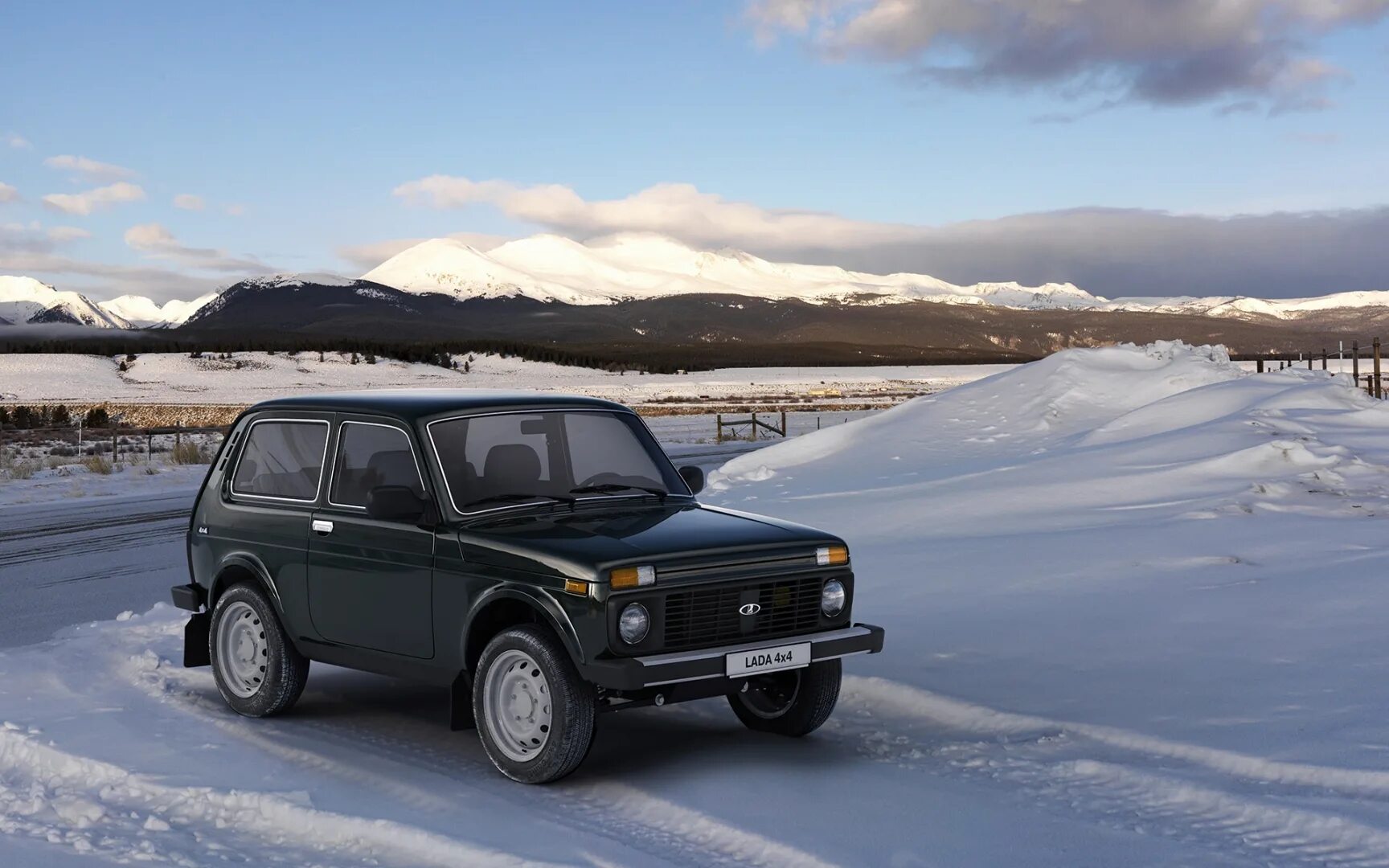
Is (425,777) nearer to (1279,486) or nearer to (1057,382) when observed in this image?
(1279,486)

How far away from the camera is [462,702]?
276 inches

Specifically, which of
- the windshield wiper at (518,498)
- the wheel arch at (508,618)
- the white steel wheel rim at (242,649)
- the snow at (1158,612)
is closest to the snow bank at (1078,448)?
the snow at (1158,612)

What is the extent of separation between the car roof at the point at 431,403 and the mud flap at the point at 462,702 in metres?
1.48

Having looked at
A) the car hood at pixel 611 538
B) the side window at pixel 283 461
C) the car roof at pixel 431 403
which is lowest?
the car hood at pixel 611 538

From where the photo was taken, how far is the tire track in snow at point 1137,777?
221 inches

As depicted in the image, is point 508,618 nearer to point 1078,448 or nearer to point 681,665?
point 681,665

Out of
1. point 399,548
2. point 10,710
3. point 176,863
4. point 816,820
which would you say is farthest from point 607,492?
point 10,710

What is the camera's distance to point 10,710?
830 centimetres

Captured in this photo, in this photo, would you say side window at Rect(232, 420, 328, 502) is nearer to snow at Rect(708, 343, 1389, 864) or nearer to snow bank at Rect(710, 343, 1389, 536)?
snow at Rect(708, 343, 1389, 864)

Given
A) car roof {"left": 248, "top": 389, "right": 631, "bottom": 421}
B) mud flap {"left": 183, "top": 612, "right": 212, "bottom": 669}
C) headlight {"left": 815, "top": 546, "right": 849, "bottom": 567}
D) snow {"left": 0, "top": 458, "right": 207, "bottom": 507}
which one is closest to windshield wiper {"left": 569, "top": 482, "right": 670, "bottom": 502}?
car roof {"left": 248, "top": 389, "right": 631, "bottom": 421}

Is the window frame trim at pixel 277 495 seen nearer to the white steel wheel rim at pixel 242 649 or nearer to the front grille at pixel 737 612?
the white steel wheel rim at pixel 242 649

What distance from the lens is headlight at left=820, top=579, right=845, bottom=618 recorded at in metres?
7.14

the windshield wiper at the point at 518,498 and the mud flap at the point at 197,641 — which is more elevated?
the windshield wiper at the point at 518,498

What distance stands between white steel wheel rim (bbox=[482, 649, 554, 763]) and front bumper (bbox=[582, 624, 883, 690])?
1.06 ft
